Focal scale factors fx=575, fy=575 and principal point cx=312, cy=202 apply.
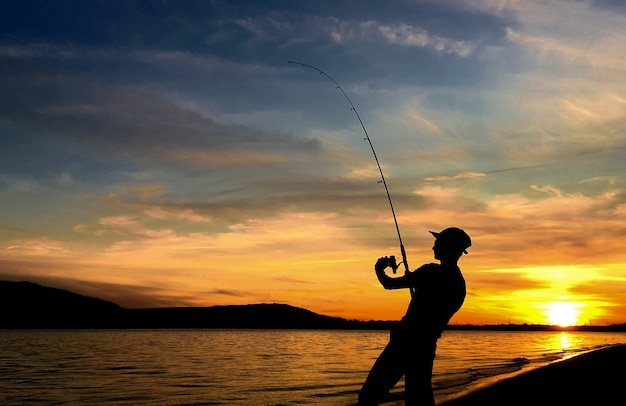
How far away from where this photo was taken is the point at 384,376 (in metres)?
4.61

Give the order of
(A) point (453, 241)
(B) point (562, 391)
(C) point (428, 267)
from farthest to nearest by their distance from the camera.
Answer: (B) point (562, 391)
(A) point (453, 241)
(C) point (428, 267)

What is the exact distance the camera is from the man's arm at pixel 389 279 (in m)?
4.57

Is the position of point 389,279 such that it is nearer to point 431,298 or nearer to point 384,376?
point 431,298

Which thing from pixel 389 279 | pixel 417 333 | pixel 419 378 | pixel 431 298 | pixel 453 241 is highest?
pixel 453 241

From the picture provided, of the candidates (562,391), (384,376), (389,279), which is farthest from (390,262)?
(562,391)

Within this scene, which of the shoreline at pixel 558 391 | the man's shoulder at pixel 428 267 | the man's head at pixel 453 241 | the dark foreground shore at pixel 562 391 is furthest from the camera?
the shoreline at pixel 558 391

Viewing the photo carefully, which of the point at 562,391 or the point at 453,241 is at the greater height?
the point at 453,241

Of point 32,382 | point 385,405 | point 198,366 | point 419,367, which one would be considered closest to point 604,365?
point 385,405

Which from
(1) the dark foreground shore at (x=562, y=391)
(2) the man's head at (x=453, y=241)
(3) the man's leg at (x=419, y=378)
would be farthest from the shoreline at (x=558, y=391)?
(2) the man's head at (x=453, y=241)

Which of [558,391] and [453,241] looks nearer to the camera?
[453,241]

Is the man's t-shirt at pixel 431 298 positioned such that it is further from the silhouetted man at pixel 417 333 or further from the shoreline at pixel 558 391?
the shoreline at pixel 558 391

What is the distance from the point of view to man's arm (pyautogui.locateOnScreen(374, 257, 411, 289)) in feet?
15.0

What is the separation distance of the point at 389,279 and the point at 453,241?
0.64m

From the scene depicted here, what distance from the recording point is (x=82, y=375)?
25.1 meters
